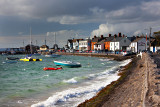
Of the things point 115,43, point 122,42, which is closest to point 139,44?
point 122,42

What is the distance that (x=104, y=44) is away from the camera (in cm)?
11394

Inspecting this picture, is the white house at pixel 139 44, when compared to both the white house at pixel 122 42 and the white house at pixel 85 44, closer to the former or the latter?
the white house at pixel 122 42

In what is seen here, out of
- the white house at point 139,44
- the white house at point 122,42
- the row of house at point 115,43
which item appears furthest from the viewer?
the white house at point 122,42

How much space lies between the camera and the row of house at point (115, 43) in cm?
9162

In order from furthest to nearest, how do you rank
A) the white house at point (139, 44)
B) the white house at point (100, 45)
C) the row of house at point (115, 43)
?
the white house at point (100, 45) → the row of house at point (115, 43) → the white house at point (139, 44)

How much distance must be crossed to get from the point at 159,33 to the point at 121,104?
296ft

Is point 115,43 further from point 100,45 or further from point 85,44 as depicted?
point 85,44

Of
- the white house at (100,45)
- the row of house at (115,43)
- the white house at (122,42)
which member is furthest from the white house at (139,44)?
the white house at (100,45)

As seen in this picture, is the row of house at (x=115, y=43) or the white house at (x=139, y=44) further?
the row of house at (x=115, y=43)

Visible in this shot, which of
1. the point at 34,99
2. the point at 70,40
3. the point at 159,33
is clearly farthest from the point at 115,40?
the point at 34,99

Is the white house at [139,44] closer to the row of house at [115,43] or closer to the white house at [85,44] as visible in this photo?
the row of house at [115,43]

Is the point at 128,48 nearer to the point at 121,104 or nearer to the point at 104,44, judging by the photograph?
the point at 104,44

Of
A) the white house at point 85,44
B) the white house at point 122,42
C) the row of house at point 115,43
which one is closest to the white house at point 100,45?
the row of house at point 115,43

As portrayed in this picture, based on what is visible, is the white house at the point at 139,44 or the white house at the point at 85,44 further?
the white house at the point at 85,44
